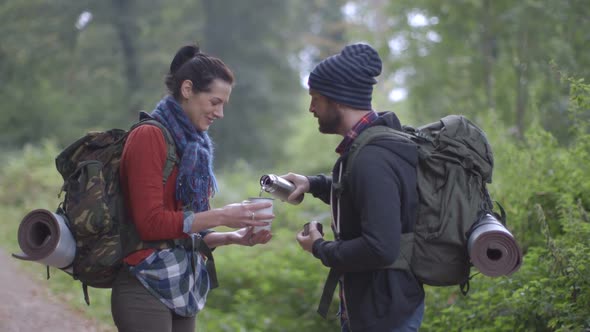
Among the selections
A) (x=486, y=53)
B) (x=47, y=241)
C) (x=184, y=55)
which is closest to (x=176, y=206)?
(x=47, y=241)

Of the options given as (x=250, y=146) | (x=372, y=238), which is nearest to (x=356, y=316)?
(x=372, y=238)

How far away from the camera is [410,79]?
45.9ft

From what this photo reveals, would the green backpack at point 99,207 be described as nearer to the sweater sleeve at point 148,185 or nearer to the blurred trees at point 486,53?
the sweater sleeve at point 148,185

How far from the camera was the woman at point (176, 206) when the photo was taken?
9.51 ft

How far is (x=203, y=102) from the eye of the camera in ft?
10.5

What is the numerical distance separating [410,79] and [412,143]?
11.5 metres

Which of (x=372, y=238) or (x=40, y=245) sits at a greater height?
(x=372, y=238)

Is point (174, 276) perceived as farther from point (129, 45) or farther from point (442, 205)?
point (129, 45)

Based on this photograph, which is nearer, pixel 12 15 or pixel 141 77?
pixel 12 15

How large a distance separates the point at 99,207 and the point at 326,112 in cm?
113

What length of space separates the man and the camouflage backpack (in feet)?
2.57

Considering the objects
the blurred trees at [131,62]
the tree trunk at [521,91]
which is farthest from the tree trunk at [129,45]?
the tree trunk at [521,91]

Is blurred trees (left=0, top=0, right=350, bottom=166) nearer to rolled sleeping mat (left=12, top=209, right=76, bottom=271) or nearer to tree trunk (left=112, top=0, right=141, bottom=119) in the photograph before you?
tree trunk (left=112, top=0, right=141, bottom=119)

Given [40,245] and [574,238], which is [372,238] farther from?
[574,238]
